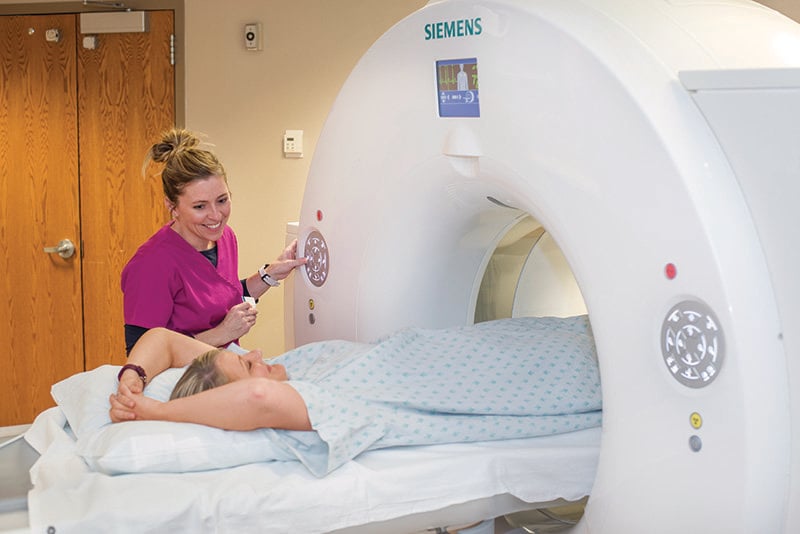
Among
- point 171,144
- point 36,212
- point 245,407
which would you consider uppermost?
point 171,144

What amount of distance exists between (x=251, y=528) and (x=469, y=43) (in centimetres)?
92

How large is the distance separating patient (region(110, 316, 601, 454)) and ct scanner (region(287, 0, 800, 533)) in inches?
10.1

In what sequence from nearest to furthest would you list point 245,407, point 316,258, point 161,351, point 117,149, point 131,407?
point 245,407
point 131,407
point 161,351
point 316,258
point 117,149

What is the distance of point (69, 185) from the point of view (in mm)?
4348

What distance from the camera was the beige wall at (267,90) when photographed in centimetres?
409

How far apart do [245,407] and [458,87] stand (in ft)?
2.27

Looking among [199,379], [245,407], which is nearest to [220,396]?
[245,407]

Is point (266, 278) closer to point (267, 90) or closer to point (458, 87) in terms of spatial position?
point (458, 87)

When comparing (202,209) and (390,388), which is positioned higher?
(202,209)

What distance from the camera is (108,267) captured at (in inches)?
171

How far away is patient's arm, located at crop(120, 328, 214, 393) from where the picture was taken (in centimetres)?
210

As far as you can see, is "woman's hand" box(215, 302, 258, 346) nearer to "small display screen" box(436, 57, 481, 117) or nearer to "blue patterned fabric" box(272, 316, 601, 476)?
"blue patterned fabric" box(272, 316, 601, 476)

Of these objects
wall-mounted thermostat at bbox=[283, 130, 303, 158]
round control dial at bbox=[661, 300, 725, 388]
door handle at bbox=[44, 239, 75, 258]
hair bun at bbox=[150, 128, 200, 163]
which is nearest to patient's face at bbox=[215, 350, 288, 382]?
hair bun at bbox=[150, 128, 200, 163]

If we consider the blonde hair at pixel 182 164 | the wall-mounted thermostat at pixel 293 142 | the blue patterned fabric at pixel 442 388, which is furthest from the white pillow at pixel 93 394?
the wall-mounted thermostat at pixel 293 142
